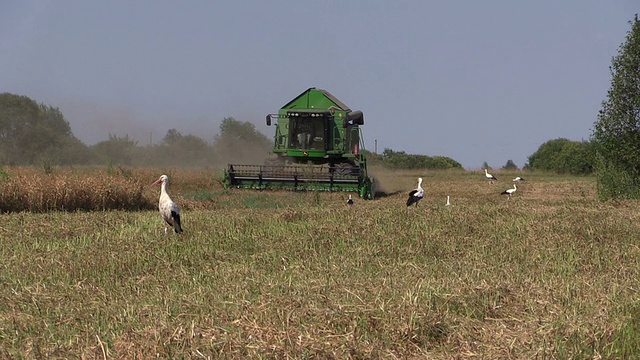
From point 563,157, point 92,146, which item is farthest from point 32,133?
point 563,157

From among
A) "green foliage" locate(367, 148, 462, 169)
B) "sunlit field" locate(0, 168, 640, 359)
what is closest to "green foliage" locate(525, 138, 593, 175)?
"green foliage" locate(367, 148, 462, 169)

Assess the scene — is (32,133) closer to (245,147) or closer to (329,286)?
(245,147)

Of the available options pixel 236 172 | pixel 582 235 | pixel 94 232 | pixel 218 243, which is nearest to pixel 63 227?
pixel 94 232

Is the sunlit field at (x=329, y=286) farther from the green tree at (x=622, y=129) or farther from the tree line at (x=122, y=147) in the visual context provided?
the tree line at (x=122, y=147)

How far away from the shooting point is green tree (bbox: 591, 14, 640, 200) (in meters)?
27.2

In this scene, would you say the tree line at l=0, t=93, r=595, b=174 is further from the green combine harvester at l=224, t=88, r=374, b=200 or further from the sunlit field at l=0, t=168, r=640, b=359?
the sunlit field at l=0, t=168, r=640, b=359

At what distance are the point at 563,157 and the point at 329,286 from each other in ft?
216

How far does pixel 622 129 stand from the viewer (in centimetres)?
2780

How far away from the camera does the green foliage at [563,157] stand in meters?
65.0

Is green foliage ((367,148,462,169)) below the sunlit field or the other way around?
the other way around

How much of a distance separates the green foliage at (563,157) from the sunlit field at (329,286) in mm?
43803

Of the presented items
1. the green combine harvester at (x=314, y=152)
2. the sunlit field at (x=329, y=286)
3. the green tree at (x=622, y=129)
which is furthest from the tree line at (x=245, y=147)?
the sunlit field at (x=329, y=286)

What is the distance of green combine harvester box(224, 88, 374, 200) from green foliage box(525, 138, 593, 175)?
88.2ft

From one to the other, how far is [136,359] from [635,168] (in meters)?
25.1
